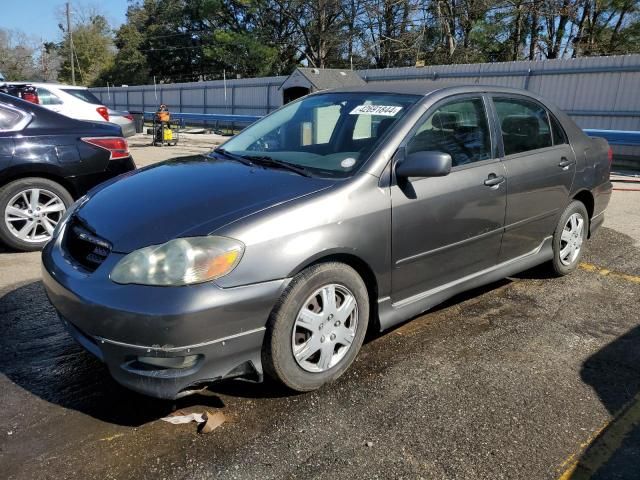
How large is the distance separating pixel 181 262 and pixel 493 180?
223 cm

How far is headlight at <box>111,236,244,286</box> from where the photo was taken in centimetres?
234

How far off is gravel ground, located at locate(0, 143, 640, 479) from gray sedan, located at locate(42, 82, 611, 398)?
0.84 ft

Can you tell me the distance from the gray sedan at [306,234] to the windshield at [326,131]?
0.02 m

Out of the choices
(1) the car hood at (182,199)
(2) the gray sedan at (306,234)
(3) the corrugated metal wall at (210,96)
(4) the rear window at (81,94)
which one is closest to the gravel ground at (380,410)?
(2) the gray sedan at (306,234)

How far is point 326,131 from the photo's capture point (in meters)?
3.69

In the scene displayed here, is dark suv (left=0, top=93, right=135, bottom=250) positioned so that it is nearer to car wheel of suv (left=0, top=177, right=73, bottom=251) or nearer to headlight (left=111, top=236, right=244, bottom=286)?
car wheel of suv (left=0, top=177, right=73, bottom=251)

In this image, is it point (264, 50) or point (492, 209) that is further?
point (264, 50)

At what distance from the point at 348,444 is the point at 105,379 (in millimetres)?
1423

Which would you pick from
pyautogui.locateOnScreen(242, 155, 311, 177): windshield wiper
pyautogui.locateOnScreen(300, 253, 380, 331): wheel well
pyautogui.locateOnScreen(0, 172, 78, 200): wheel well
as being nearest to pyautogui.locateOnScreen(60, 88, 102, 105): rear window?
pyautogui.locateOnScreen(0, 172, 78, 200): wheel well

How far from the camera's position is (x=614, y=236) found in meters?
6.11

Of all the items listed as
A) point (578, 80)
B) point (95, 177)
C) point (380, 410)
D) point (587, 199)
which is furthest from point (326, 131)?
point (578, 80)

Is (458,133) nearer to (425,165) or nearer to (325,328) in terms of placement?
(425,165)

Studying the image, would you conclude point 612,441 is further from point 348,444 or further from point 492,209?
point 492,209

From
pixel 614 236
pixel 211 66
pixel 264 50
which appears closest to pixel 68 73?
pixel 211 66
